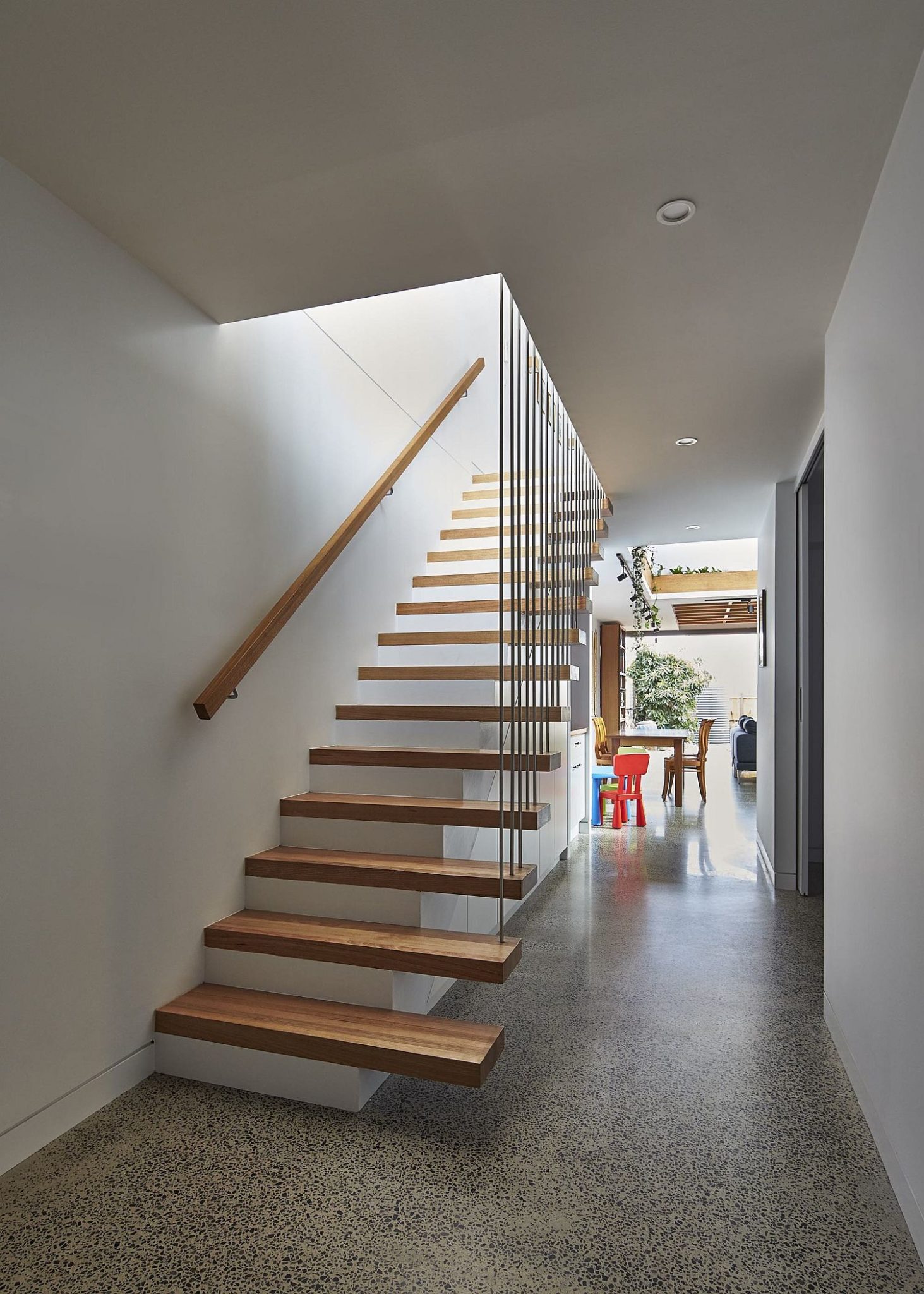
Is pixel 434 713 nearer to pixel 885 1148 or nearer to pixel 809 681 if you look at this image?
pixel 885 1148

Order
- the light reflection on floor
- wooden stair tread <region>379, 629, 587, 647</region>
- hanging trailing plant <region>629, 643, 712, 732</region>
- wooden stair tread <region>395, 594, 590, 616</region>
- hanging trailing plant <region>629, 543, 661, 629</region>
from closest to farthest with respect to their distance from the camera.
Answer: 1. wooden stair tread <region>379, 629, 587, 647</region>
2. wooden stair tread <region>395, 594, 590, 616</region>
3. the light reflection on floor
4. hanging trailing plant <region>629, 543, 661, 629</region>
5. hanging trailing plant <region>629, 643, 712, 732</region>

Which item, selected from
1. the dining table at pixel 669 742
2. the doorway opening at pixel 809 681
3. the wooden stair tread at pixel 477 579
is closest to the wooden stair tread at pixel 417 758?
the wooden stair tread at pixel 477 579

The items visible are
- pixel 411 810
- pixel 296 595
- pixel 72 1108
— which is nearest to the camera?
pixel 72 1108

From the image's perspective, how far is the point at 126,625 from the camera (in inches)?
91.7

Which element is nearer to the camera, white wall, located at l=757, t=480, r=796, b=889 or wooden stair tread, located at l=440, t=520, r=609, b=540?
white wall, located at l=757, t=480, r=796, b=889

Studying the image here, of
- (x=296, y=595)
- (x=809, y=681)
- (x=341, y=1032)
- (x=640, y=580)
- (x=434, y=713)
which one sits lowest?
(x=341, y=1032)

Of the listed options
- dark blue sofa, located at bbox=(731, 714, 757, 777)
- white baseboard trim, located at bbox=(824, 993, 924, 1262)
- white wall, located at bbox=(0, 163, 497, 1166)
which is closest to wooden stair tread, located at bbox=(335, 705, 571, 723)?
white wall, located at bbox=(0, 163, 497, 1166)

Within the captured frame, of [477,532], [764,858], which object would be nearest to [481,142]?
[477,532]

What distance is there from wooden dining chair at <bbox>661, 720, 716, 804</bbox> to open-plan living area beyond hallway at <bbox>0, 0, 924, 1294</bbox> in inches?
208

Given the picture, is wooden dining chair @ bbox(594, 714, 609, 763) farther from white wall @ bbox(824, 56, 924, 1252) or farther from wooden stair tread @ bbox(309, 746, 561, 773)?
white wall @ bbox(824, 56, 924, 1252)

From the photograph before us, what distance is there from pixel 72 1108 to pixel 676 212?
2897mm

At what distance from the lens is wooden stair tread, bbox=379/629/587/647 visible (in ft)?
12.7

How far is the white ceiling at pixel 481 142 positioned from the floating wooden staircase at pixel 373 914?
0.86m

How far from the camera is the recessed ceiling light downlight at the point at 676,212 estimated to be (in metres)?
2.13
